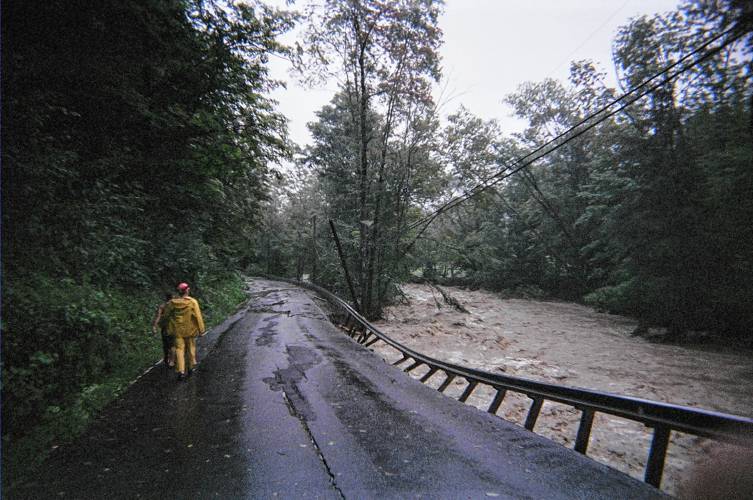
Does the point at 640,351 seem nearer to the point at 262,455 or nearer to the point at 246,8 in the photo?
the point at 262,455

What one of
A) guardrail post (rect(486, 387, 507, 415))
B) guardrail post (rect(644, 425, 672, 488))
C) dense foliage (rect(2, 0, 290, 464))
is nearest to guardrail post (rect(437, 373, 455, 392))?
guardrail post (rect(486, 387, 507, 415))

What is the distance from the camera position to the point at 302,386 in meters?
6.52

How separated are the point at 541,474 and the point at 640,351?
12678 millimetres

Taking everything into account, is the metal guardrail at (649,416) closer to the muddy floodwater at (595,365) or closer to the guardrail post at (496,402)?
the guardrail post at (496,402)

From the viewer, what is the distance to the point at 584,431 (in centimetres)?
411

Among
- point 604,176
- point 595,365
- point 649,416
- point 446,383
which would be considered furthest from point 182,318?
point 604,176

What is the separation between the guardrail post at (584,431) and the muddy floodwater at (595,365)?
1.12 meters

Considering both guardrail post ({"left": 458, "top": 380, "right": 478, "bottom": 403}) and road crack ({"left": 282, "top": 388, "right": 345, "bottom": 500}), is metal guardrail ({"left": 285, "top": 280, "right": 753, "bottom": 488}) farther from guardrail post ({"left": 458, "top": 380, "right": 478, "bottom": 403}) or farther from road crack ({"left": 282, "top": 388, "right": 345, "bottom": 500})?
road crack ({"left": 282, "top": 388, "right": 345, "bottom": 500})

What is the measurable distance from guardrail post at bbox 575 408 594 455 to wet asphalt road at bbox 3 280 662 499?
0.76 ft

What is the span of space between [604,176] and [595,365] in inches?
390

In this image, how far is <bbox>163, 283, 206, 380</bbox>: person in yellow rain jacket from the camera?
6.80 meters

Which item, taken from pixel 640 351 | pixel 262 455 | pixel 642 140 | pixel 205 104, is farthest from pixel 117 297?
pixel 642 140

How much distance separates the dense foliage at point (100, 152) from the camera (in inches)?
182

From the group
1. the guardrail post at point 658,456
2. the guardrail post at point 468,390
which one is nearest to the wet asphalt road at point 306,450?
the guardrail post at point 658,456
